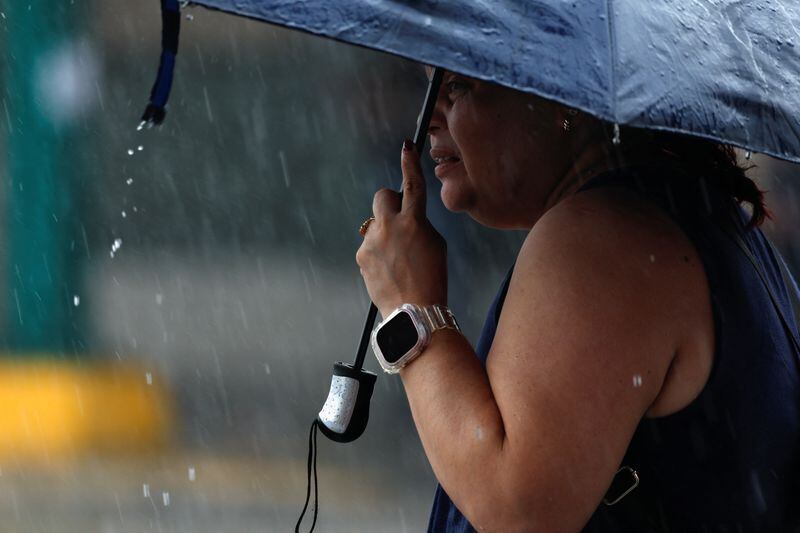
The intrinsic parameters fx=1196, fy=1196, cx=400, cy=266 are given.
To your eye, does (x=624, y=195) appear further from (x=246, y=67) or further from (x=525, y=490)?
(x=246, y=67)

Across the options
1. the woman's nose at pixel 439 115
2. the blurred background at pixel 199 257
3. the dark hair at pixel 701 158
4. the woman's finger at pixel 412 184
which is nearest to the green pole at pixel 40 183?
the blurred background at pixel 199 257

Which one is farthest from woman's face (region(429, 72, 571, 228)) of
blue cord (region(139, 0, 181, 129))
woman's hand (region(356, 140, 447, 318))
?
blue cord (region(139, 0, 181, 129))

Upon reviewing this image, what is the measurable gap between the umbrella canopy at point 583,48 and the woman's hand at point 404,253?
44 centimetres

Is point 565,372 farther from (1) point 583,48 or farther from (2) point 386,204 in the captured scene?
(2) point 386,204

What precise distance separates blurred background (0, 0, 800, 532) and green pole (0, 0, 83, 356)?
1 cm

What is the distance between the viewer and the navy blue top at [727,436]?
5.24 ft

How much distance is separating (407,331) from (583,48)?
48cm

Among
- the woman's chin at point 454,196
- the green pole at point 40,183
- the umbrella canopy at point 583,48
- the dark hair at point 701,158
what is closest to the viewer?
the umbrella canopy at point 583,48

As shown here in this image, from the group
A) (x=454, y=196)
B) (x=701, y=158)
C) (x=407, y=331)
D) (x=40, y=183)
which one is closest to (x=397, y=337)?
(x=407, y=331)

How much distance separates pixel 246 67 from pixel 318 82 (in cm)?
50

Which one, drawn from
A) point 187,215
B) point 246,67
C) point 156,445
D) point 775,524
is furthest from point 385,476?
point 775,524

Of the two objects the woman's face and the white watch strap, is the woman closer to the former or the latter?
the white watch strap

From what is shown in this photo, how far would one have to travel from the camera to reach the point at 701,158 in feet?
6.34

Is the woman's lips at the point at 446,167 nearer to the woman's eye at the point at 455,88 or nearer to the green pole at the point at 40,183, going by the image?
the woman's eye at the point at 455,88
